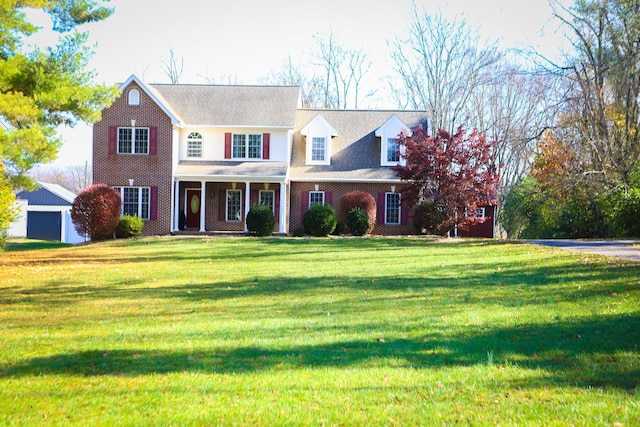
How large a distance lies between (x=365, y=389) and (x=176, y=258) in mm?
14409

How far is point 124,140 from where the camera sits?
30.1 meters

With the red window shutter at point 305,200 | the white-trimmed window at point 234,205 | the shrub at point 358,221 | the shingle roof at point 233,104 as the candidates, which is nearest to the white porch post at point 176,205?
the white-trimmed window at point 234,205

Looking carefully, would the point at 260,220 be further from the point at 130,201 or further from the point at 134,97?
the point at 134,97

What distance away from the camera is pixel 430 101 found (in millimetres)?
43656

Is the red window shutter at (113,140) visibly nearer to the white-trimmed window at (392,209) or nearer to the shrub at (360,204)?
the shrub at (360,204)

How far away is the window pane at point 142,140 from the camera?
29.9m

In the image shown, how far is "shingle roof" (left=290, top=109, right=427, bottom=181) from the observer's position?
31.2 m

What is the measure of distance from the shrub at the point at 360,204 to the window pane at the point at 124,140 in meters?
10.6

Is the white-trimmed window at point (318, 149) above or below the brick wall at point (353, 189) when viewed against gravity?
above

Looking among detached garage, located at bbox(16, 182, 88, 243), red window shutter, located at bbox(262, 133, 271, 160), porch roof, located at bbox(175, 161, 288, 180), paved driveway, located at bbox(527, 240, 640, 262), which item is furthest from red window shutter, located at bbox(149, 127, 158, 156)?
paved driveway, located at bbox(527, 240, 640, 262)

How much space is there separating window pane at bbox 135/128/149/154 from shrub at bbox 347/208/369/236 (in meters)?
10.2

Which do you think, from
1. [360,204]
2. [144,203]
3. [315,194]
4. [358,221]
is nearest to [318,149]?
[315,194]

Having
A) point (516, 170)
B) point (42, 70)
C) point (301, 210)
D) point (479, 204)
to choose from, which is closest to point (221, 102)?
point (301, 210)

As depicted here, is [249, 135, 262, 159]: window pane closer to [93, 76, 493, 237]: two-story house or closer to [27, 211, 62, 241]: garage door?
[93, 76, 493, 237]: two-story house
